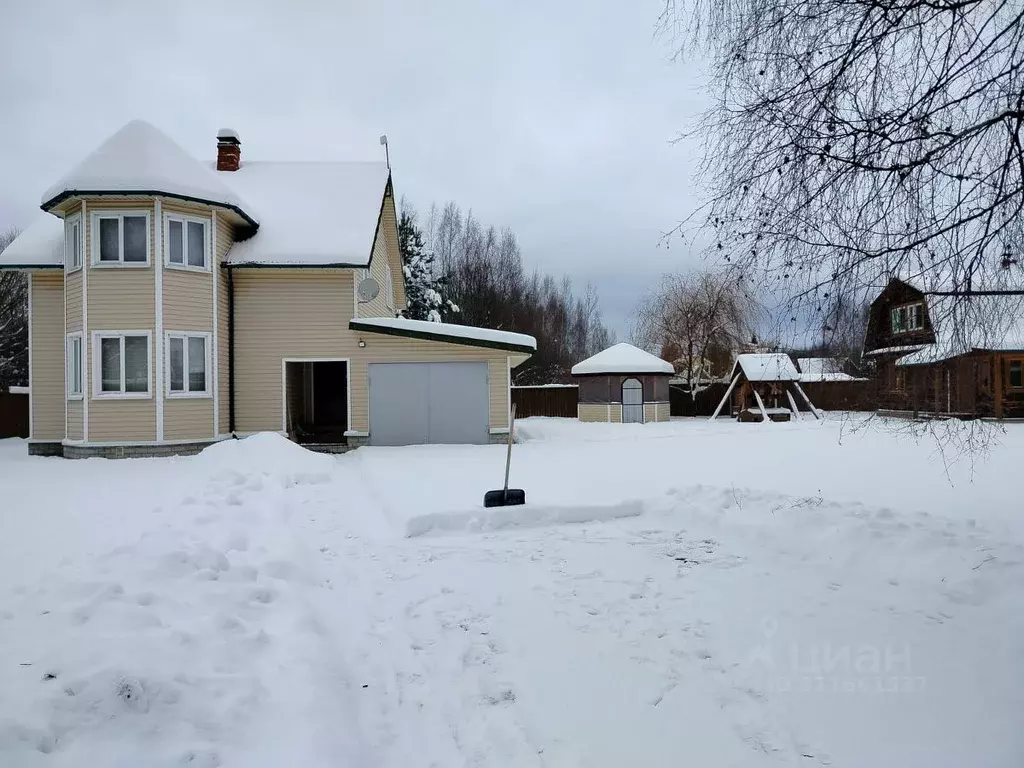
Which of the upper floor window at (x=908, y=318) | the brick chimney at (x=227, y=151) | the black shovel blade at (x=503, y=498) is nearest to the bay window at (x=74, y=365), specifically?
the brick chimney at (x=227, y=151)

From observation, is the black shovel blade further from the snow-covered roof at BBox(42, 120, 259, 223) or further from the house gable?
the snow-covered roof at BBox(42, 120, 259, 223)

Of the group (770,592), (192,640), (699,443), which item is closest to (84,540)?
(192,640)

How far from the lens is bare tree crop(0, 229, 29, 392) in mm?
27242

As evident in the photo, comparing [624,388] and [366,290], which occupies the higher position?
[366,290]

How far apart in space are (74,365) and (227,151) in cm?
780

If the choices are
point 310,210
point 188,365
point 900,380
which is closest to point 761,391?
point 310,210

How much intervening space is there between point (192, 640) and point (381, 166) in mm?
17454

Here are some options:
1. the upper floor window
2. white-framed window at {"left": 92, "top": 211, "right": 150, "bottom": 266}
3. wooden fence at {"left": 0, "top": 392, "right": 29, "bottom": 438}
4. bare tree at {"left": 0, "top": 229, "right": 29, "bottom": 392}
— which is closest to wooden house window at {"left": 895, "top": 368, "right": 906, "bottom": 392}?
the upper floor window

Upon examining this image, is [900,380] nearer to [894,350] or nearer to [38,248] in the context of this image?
[894,350]

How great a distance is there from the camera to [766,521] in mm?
6887

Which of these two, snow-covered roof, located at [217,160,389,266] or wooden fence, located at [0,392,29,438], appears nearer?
snow-covered roof, located at [217,160,389,266]

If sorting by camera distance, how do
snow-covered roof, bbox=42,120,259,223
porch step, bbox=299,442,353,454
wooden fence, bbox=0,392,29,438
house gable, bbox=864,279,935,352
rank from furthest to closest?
wooden fence, bbox=0,392,29,438 < porch step, bbox=299,442,353,454 < snow-covered roof, bbox=42,120,259,223 < house gable, bbox=864,279,935,352

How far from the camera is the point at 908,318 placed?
5.38m

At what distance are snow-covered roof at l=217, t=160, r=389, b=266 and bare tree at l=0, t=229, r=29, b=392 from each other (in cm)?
1620
